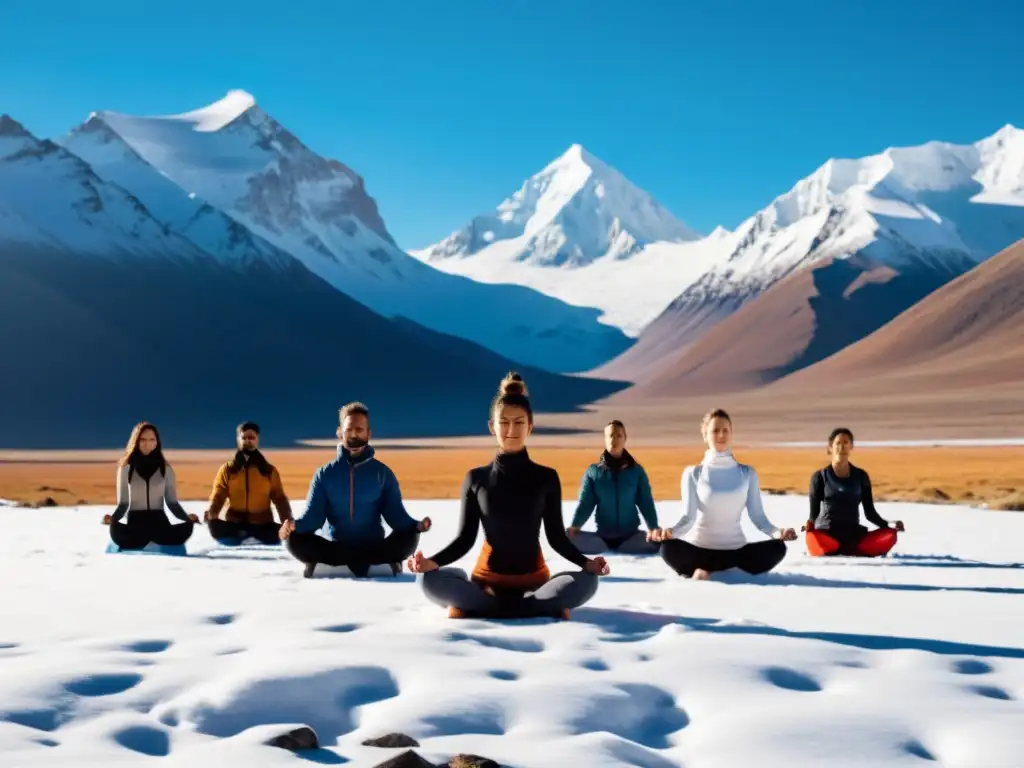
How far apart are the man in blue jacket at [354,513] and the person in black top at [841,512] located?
14.6ft

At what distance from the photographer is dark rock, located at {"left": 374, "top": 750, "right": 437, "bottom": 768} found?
4738 mm

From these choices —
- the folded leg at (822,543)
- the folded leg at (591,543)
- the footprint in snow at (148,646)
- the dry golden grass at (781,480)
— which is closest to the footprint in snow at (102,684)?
the footprint in snow at (148,646)

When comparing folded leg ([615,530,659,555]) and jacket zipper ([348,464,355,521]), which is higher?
jacket zipper ([348,464,355,521])

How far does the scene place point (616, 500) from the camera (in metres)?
13.4

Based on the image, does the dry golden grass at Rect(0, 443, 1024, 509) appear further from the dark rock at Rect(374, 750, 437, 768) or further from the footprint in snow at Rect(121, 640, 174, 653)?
the dark rock at Rect(374, 750, 437, 768)

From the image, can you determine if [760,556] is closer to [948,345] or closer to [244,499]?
[244,499]

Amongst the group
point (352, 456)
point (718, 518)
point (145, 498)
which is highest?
point (352, 456)

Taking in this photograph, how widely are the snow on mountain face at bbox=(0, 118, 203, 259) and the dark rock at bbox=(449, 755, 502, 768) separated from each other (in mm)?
179621

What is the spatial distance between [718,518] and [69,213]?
192385mm

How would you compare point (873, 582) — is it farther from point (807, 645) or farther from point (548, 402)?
point (548, 402)

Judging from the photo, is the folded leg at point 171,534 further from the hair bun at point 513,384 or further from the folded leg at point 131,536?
the hair bun at point 513,384

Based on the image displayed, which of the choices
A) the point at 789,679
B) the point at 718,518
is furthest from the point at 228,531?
the point at 789,679

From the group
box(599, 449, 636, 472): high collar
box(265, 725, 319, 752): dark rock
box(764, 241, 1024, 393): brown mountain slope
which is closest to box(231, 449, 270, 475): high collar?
box(599, 449, 636, 472): high collar

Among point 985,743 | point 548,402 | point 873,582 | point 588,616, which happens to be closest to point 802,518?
point 873,582
